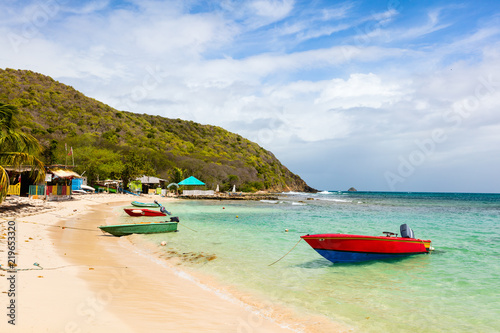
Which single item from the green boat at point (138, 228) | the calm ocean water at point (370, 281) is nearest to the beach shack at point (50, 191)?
the green boat at point (138, 228)

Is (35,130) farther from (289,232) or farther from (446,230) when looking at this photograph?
(446,230)

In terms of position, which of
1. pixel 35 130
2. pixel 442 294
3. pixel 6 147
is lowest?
pixel 442 294

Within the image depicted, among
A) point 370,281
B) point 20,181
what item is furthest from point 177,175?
point 370,281

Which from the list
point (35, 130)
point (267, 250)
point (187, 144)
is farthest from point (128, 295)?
point (187, 144)

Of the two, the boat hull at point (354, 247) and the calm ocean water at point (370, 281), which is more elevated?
the boat hull at point (354, 247)

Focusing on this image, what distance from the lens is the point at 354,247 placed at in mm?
11250

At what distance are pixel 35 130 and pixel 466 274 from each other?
83656 mm

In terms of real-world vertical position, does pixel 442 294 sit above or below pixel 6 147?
below

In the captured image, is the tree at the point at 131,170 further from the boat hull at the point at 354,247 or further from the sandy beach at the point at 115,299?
the boat hull at the point at 354,247

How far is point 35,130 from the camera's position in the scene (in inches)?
2840

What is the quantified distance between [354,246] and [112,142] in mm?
78937

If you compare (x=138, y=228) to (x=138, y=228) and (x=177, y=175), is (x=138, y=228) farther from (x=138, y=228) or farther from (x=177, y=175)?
(x=177, y=175)

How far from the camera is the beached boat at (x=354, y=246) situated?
1102 cm

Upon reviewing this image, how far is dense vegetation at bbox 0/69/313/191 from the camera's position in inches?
2434
